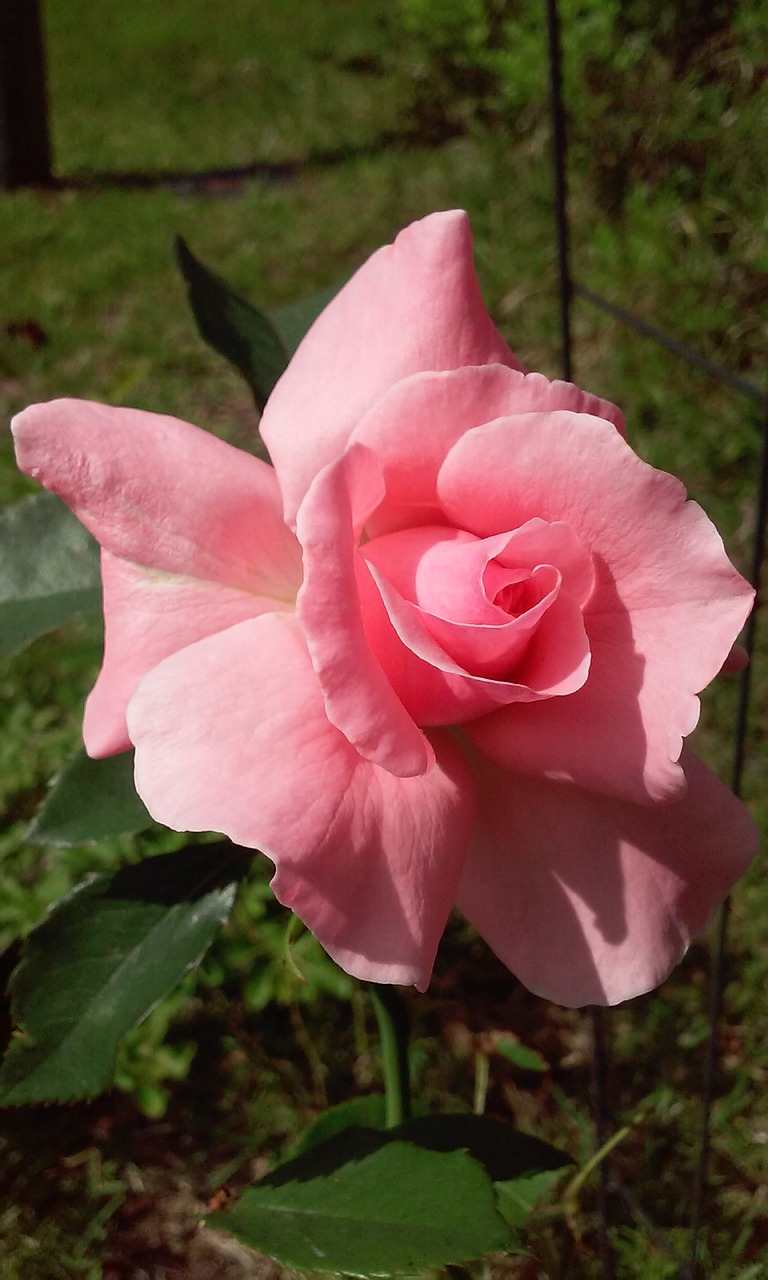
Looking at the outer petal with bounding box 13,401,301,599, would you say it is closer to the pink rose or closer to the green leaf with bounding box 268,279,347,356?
the pink rose

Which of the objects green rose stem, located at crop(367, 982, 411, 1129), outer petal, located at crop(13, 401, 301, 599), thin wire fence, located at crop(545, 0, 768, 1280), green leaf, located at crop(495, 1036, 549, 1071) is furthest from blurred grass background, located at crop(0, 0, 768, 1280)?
outer petal, located at crop(13, 401, 301, 599)

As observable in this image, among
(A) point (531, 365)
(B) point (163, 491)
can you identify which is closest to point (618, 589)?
(B) point (163, 491)

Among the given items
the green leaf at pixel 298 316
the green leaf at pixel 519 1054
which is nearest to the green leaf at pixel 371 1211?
the green leaf at pixel 298 316

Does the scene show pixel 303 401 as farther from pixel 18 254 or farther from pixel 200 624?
pixel 18 254

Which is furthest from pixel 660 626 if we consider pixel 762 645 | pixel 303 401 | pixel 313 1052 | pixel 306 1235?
pixel 762 645

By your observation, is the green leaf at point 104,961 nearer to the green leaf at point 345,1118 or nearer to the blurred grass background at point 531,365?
the green leaf at point 345,1118
